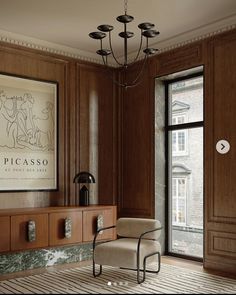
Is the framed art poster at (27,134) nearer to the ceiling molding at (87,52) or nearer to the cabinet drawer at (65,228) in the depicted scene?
the ceiling molding at (87,52)

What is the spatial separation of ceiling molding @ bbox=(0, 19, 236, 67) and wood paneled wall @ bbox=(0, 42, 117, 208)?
72 mm

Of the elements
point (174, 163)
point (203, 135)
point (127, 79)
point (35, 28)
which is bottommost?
point (174, 163)

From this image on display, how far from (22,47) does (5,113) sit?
89cm

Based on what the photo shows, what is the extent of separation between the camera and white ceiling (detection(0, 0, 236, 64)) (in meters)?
4.27

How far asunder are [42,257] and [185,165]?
7.36 ft

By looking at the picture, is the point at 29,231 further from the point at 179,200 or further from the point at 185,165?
the point at 185,165

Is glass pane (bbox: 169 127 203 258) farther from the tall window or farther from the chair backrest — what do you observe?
the chair backrest

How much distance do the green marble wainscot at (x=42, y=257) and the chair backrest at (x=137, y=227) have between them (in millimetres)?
737

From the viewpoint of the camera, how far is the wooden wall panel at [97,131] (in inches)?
229

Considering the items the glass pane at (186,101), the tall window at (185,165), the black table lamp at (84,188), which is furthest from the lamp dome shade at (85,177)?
the glass pane at (186,101)

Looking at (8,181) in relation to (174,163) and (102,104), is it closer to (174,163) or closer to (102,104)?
(102,104)

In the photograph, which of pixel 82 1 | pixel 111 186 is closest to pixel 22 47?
pixel 82 1

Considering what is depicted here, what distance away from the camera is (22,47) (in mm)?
5270

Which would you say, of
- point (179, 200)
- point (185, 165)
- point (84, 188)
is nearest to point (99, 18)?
point (84, 188)
